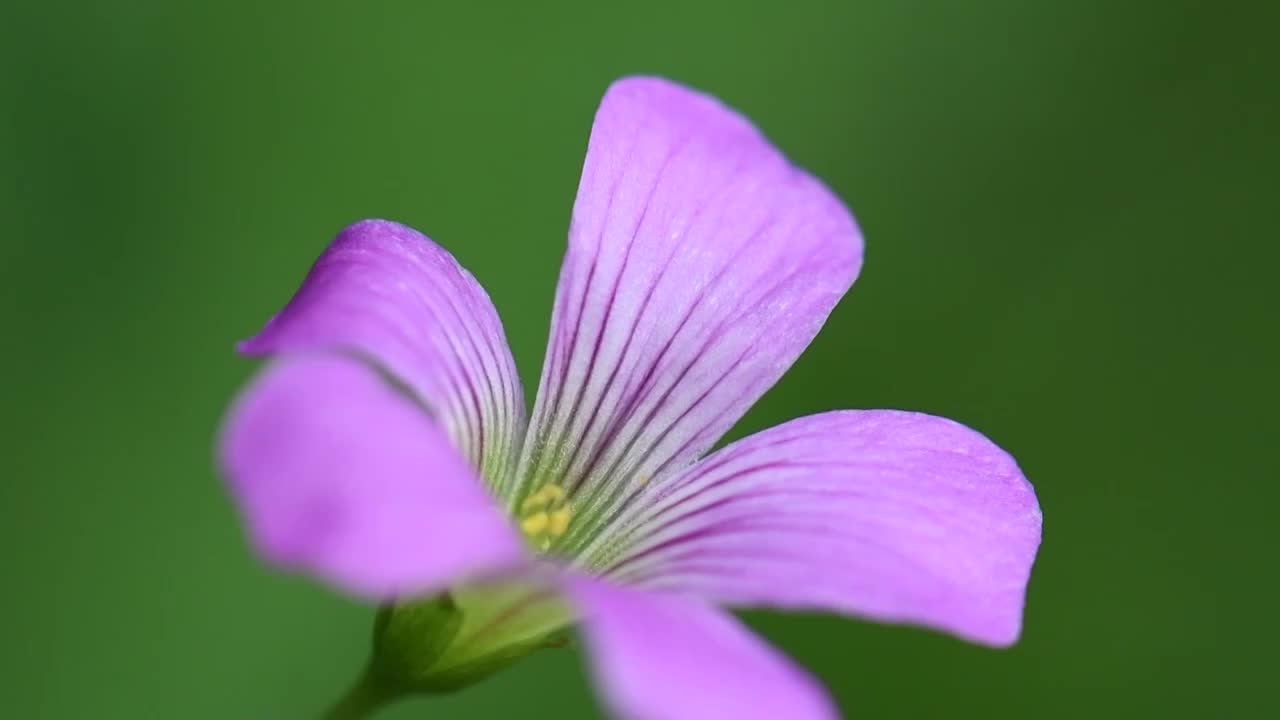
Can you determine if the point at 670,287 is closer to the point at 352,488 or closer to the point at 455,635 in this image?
the point at 455,635

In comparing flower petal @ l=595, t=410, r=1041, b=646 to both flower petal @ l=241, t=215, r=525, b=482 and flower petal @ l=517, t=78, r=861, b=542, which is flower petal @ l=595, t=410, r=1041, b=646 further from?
flower petal @ l=241, t=215, r=525, b=482

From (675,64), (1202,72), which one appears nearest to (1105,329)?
(1202,72)

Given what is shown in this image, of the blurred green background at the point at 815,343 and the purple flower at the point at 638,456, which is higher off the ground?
the purple flower at the point at 638,456

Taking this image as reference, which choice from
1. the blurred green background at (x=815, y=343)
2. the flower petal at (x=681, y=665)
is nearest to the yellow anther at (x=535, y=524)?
the flower petal at (x=681, y=665)

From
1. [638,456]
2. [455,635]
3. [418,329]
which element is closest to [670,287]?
[638,456]

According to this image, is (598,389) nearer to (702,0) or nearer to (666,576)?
(666,576)

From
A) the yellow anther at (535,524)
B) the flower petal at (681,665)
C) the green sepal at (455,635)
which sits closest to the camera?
the flower petal at (681,665)

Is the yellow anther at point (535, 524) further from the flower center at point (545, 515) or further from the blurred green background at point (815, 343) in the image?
the blurred green background at point (815, 343)

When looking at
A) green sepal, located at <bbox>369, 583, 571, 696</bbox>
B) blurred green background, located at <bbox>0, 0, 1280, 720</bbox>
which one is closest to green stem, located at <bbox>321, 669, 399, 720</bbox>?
green sepal, located at <bbox>369, 583, 571, 696</bbox>
